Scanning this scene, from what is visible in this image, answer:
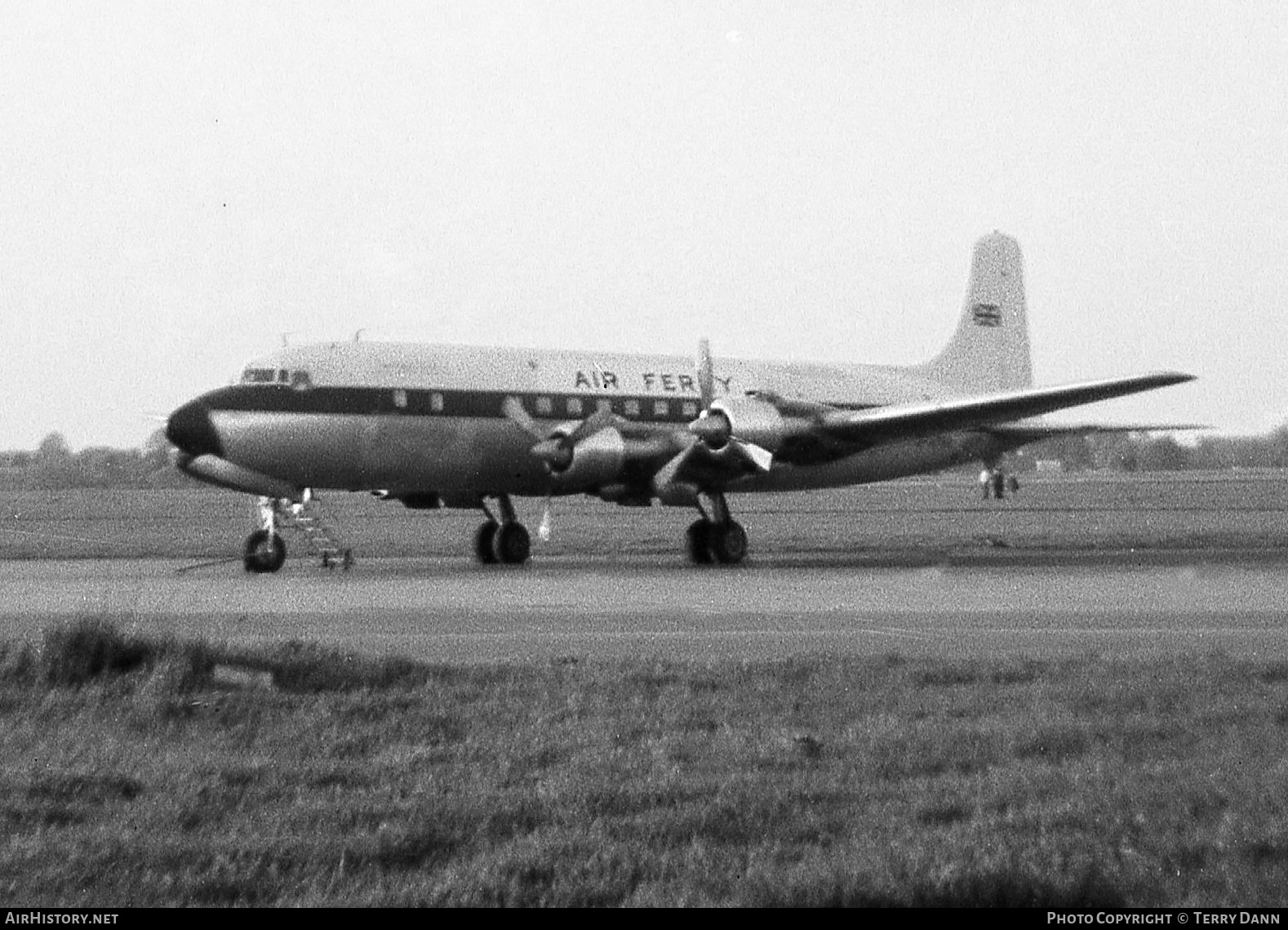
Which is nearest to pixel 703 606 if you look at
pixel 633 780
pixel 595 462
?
pixel 595 462

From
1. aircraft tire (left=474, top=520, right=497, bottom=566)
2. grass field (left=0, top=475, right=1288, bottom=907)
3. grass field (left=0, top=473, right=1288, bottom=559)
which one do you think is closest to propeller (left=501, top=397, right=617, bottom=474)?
aircraft tire (left=474, top=520, right=497, bottom=566)

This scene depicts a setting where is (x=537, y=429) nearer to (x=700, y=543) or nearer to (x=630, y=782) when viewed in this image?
(x=700, y=543)

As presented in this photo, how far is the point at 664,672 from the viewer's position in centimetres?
1155

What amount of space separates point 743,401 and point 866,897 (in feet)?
73.0

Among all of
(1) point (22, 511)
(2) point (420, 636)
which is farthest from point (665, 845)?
(1) point (22, 511)

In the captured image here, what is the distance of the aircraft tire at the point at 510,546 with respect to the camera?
27.9 meters

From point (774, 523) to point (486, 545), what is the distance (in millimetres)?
19369

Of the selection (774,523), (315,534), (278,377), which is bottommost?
(774,523)

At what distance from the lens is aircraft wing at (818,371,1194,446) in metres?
26.7

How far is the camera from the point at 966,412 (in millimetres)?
27203

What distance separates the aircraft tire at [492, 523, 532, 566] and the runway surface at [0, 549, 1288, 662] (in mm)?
864

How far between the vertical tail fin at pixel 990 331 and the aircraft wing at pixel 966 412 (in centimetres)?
642

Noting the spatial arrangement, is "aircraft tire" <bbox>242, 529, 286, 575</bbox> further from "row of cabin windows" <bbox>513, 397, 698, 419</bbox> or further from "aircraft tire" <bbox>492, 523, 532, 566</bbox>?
"row of cabin windows" <bbox>513, 397, 698, 419</bbox>
